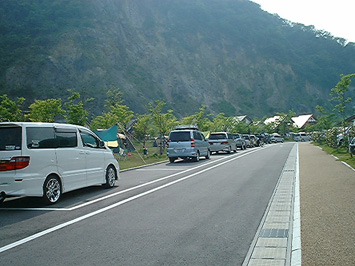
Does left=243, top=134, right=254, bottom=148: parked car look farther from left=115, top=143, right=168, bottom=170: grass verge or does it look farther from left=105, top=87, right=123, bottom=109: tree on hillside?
left=105, top=87, right=123, bottom=109: tree on hillside

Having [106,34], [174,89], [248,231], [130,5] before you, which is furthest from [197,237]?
[130,5]

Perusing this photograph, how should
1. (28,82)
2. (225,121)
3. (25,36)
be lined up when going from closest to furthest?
(225,121)
(28,82)
(25,36)

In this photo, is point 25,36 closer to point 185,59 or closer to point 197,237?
point 185,59

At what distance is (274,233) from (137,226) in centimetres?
246

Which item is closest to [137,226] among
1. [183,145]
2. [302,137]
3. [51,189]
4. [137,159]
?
[51,189]

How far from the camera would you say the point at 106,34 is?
8450 centimetres

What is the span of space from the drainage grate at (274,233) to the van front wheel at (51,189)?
5.35 metres

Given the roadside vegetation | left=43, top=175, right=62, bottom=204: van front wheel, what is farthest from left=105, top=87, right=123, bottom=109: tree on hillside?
left=43, top=175, right=62, bottom=204: van front wheel

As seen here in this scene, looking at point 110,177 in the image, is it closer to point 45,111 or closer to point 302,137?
point 45,111

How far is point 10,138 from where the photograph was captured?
8.82 m

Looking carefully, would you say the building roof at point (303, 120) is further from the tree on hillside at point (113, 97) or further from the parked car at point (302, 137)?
the tree on hillside at point (113, 97)

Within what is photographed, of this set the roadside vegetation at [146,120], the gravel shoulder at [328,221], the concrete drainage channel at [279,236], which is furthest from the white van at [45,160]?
the roadside vegetation at [146,120]

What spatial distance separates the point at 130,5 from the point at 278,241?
328ft

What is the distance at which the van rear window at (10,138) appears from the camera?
8.77 m
